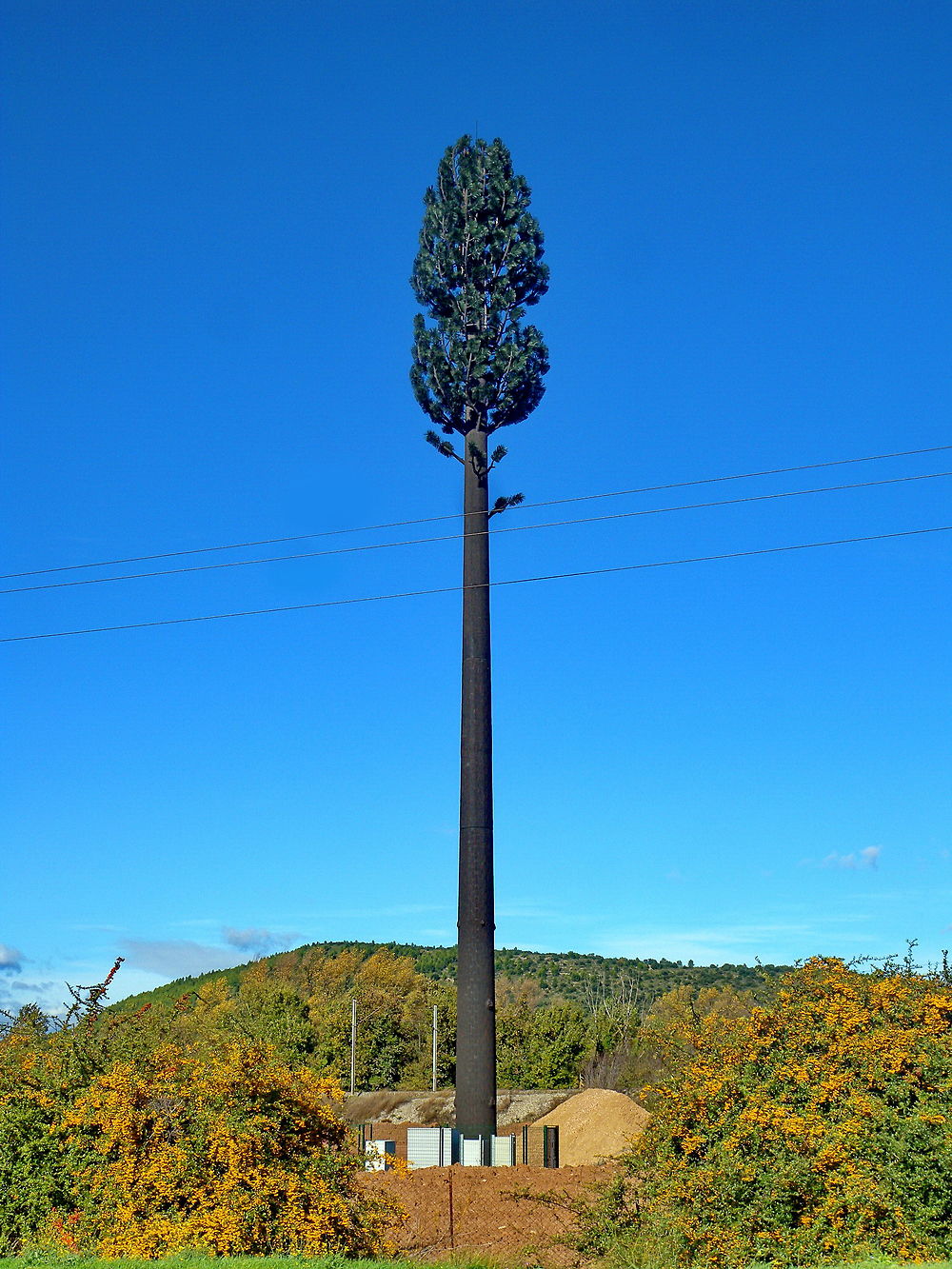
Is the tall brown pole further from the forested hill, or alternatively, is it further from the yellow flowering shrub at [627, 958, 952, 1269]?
the forested hill

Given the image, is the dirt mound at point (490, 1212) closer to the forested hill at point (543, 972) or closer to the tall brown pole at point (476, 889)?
the tall brown pole at point (476, 889)

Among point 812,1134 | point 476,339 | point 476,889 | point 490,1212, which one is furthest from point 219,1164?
point 476,339

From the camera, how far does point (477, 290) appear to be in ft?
121

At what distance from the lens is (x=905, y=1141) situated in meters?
13.2

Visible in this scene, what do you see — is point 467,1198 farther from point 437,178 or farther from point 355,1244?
point 437,178

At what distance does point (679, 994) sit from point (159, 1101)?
59599 mm

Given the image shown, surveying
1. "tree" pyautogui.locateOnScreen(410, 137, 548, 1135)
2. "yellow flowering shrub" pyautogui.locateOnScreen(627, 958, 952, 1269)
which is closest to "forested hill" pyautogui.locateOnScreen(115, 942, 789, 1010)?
"tree" pyautogui.locateOnScreen(410, 137, 548, 1135)

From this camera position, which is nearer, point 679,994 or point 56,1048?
point 56,1048

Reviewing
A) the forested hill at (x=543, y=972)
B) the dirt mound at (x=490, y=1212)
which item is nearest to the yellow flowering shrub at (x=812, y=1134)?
the dirt mound at (x=490, y=1212)

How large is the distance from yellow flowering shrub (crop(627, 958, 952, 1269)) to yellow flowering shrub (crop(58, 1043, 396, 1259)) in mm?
3577

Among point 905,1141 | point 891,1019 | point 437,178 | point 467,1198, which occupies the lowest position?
point 467,1198

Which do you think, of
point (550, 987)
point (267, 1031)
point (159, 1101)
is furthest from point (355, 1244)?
point (550, 987)

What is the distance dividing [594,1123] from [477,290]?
82.3ft

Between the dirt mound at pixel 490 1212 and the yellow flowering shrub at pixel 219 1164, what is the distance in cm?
169
